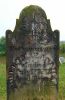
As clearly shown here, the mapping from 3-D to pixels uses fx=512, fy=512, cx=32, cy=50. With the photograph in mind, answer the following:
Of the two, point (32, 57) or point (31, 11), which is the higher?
point (31, 11)

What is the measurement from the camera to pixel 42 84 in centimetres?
1277

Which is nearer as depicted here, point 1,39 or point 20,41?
point 20,41

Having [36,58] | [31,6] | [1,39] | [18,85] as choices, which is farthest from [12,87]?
[1,39]

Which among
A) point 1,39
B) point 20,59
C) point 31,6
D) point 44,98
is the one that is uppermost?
point 1,39

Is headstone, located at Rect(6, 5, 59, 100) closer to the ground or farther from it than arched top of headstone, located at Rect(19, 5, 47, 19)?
closer to the ground

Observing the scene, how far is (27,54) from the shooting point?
12.5 meters

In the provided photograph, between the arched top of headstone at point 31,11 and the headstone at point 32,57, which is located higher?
the arched top of headstone at point 31,11

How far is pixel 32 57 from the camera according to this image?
12.6m

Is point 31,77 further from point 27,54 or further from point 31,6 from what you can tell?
point 31,6

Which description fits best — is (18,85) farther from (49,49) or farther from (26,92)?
(49,49)

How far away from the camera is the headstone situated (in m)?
12.5

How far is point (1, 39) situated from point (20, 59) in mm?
30929

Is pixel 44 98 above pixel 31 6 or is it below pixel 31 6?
below

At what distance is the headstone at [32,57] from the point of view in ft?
40.9
